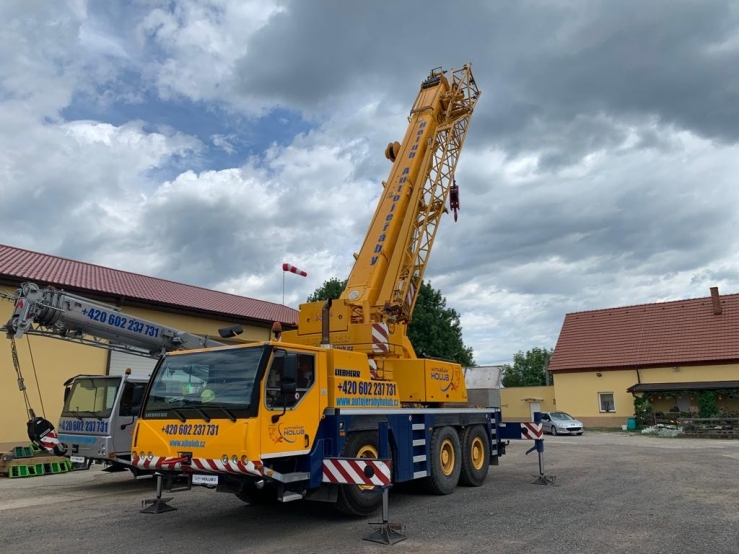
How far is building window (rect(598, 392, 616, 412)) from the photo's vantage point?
107 ft

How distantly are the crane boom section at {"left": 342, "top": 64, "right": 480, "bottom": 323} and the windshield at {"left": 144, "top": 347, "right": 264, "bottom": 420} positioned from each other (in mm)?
3029

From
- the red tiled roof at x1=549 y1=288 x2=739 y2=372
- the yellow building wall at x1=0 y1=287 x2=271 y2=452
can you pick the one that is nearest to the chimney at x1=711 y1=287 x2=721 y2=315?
the red tiled roof at x1=549 y1=288 x2=739 y2=372

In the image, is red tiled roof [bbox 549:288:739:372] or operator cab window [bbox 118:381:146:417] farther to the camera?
red tiled roof [bbox 549:288:739:372]

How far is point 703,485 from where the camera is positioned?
35.5 feet

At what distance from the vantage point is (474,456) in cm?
1130

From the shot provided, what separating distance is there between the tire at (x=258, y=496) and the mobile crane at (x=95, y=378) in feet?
7.49

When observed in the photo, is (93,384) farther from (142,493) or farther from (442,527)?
(442,527)

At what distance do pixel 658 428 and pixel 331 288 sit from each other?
2159 cm

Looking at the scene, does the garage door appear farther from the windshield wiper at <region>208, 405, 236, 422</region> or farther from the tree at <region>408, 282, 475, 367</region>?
the tree at <region>408, 282, 475, 367</region>

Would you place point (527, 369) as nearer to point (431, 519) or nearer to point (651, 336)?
point (651, 336)

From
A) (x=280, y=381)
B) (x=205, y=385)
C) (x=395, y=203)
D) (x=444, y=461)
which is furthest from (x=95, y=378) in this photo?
(x=444, y=461)

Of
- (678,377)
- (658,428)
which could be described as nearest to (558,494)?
(658,428)

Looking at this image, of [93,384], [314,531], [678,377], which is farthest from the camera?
[678,377]

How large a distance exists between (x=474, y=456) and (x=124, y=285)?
50.6 feet
